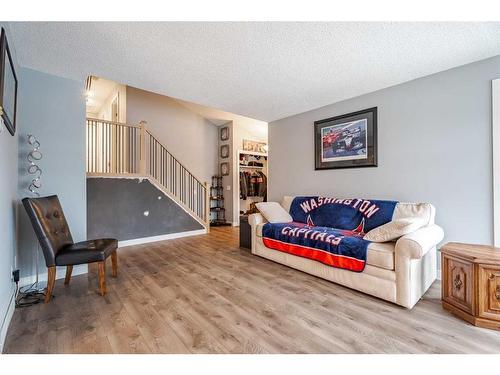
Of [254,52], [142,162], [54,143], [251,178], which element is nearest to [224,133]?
[251,178]

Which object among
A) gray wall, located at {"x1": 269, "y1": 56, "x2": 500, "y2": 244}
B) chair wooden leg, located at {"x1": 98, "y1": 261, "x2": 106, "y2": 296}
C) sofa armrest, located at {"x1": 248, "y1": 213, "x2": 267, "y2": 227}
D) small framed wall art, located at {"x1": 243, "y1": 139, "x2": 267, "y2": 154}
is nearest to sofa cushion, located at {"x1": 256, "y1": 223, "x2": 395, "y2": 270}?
gray wall, located at {"x1": 269, "y1": 56, "x2": 500, "y2": 244}

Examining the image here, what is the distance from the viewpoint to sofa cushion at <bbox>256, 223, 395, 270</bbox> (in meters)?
2.07

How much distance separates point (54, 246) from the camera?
2.15 meters

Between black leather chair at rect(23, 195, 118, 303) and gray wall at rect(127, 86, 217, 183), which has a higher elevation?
gray wall at rect(127, 86, 217, 183)

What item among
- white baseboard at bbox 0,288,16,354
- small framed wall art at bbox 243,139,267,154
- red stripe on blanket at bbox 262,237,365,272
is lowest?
white baseboard at bbox 0,288,16,354

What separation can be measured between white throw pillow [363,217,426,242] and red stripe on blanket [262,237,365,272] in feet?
0.95

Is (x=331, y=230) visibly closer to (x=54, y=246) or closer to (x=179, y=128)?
(x=54, y=246)

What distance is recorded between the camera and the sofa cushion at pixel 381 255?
2.07 metres

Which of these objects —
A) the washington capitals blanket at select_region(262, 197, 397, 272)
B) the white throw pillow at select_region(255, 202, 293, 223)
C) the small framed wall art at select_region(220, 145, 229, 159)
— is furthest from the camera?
the small framed wall art at select_region(220, 145, 229, 159)

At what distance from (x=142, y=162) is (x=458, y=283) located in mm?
4721

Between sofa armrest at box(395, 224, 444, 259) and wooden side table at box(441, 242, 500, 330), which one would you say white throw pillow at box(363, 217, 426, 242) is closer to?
sofa armrest at box(395, 224, 444, 259)

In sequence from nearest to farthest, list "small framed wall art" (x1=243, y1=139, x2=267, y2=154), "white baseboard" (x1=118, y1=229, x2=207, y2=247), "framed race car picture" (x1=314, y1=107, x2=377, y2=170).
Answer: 1. "framed race car picture" (x1=314, y1=107, x2=377, y2=170)
2. "white baseboard" (x1=118, y1=229, x2=207, y2=247)
3. "small framed wall art" (x1=243, y1=139, x2=267, y2=154)

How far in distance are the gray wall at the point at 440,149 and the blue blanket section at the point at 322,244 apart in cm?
96

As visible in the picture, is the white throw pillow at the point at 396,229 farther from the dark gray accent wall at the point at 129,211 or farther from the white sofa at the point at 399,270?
the dark gray accent wall at the point at 129,211
